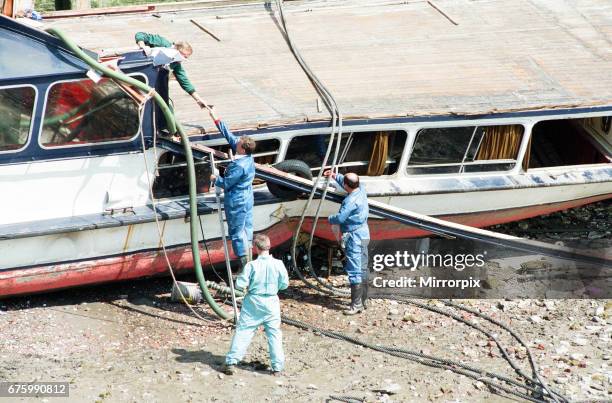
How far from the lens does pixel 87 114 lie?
10883 mm

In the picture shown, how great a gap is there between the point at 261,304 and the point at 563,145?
20.6 ft

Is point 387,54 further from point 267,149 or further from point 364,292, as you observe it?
point 364,292

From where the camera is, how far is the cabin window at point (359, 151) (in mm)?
11961

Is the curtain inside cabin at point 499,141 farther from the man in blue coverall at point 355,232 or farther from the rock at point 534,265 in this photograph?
the man in blue coverall at point 355,232

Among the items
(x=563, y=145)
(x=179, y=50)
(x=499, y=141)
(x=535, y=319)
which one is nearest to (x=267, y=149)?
(x=179, y=50)

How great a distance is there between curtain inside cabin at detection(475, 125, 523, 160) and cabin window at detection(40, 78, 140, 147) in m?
4.15

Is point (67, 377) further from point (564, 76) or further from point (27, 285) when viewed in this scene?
point (564, 76)

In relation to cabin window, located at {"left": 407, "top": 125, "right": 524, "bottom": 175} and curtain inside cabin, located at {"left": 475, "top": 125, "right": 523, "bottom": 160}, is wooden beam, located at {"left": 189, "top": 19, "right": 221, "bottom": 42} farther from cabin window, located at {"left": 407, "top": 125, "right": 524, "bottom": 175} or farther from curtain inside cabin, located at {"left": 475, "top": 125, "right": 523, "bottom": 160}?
curtain inside cabin, located at {"left": 475, "top": 125, "right": 523, "bottom": 160}

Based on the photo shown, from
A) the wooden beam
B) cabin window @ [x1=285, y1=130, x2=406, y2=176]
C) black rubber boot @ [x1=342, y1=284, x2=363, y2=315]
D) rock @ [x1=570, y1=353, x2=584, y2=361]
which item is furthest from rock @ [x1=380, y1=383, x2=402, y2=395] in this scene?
the wooden beam

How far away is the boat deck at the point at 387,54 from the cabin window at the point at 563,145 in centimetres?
100

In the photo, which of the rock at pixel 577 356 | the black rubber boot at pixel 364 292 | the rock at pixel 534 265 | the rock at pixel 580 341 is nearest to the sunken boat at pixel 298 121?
the rock at pixel 534 265

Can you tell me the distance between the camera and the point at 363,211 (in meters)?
11.3

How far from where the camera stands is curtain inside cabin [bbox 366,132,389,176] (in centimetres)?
1205

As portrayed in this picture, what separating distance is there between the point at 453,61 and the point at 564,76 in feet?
4.57
